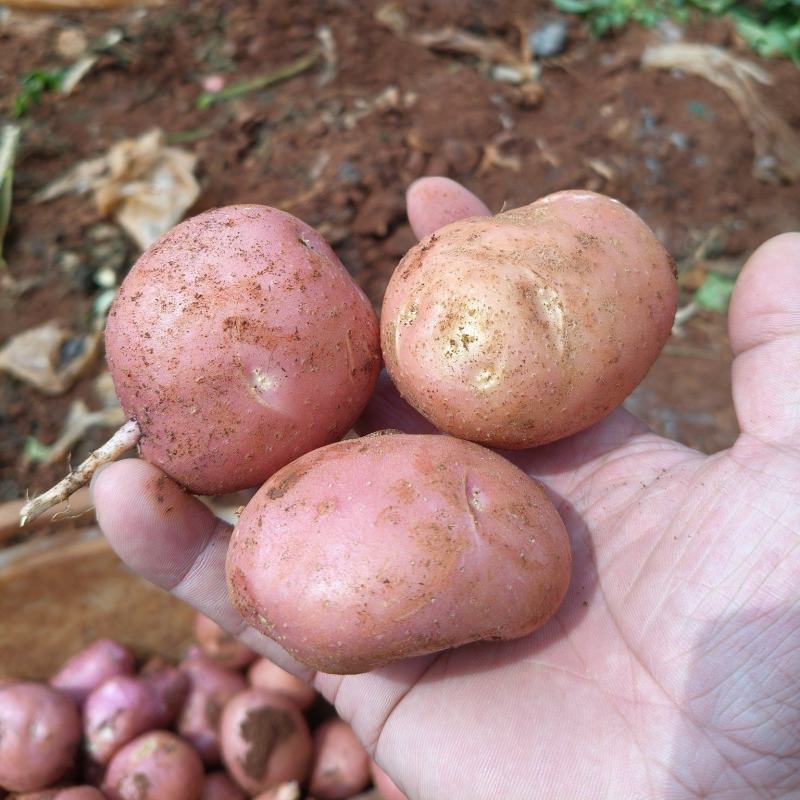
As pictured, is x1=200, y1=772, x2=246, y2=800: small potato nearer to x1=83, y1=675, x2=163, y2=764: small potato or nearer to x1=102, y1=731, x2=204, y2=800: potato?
x1=102, y1=731, x2=204, y2=800: potato

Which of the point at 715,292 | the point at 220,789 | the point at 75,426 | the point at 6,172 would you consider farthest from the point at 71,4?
the point at 220,789

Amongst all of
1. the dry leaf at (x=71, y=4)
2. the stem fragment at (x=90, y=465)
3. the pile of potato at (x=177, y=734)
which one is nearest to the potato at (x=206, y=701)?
the pile of potato at (x=177, y=734)

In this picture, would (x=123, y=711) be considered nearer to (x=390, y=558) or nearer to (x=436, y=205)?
(x=390, y=558)

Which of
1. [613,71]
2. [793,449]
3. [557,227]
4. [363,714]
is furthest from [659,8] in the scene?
[363,714]

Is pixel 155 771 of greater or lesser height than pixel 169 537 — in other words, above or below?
below

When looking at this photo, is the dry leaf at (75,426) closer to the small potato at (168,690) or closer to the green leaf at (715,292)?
the small potato at (168,690)

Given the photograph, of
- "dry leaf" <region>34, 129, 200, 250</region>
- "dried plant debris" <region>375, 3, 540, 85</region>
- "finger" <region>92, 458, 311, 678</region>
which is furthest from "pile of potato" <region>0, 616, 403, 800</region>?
"dried plant debris" <region>375, 3, 540, 85</region>
